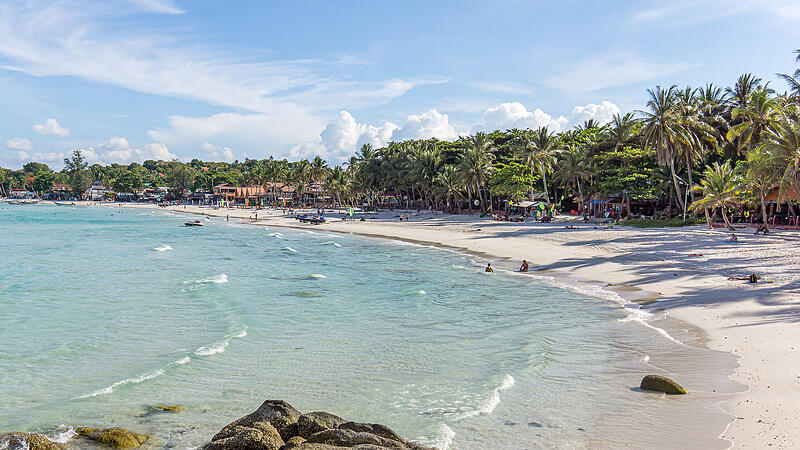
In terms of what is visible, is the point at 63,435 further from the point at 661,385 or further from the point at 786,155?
the point at 786,155

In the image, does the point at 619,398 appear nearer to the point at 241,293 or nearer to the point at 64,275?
the point at 241,293

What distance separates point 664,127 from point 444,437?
45774 mm

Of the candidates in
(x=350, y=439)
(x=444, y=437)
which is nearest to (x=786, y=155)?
(x=444, y=437)

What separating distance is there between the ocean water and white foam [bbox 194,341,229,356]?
15cm

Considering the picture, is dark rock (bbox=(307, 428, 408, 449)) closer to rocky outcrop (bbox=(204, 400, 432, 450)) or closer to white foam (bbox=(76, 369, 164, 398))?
rocky outcrop (bbox=(204, 400, 432, 450))

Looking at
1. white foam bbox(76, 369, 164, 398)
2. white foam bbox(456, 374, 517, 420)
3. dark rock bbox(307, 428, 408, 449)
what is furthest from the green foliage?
dark rock bbox(307, 428, 408, 449)

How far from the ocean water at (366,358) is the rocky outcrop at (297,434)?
1.85m

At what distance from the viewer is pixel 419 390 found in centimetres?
1277

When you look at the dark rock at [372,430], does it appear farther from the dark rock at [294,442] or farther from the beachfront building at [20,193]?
the beachfront building at [20,193]

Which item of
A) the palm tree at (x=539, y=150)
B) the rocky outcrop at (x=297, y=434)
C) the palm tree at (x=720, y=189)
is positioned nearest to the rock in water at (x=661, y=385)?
the rocky outcrop at (x=297, y=434)

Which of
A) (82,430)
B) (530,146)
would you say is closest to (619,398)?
(82,430)

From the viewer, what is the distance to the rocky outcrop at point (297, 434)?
795 cm

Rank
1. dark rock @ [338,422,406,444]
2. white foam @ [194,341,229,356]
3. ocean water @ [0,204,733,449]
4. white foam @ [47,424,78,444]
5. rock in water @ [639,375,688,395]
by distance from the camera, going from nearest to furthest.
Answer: dark rock @ [338,422,406,444], white foam @ [47,424,78,444], ocean water @ [0,204,733,449], rock in water @ [639,375,688,395], white foam @ [194,341,229,356]

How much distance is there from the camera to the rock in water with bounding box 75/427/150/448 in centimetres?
989
